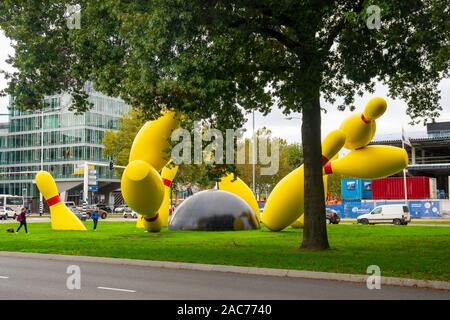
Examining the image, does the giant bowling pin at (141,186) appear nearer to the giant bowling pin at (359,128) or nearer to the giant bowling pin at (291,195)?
the giant bowling pin at (291,195)

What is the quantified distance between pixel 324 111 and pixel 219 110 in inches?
221

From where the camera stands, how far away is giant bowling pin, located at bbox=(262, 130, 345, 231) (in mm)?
23047

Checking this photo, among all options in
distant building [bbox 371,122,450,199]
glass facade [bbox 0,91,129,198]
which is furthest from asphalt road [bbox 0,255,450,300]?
glass facade [bbox 0,91,129,198]

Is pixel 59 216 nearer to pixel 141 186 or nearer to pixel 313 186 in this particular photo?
pixel 141 186

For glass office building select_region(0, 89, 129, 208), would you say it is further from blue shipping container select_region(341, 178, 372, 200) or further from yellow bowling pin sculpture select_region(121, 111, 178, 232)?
yellow bowling pin sculpture select_region(121, 111, 178, 232)

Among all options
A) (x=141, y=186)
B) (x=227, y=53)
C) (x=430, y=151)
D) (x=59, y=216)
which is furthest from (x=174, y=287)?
(x=430, y=151)

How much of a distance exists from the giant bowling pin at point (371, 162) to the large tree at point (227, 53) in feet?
16.3

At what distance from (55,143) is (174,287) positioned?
78580 millimetres

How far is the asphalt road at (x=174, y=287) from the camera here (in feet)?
31.2

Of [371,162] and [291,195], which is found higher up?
[371,162]

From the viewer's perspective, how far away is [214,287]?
10.6 meters

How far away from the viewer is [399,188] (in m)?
55.9

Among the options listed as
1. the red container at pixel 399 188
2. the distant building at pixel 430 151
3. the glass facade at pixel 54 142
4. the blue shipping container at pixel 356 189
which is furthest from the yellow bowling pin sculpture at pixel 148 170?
the glass facade at pixel 54 142

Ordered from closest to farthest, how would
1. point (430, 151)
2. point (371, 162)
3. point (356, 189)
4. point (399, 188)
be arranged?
point (371, 162) < point (399, 188) < point (356, 189) < point (430, 151)
